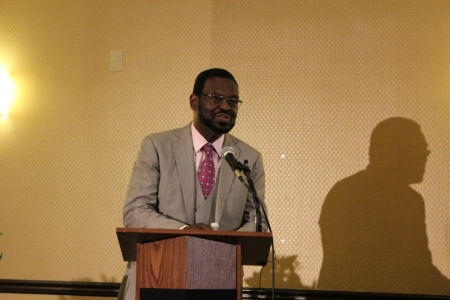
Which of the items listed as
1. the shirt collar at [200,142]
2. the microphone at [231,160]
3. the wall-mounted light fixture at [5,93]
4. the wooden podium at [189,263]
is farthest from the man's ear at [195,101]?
the wall-mounted light fixture at [5,93]

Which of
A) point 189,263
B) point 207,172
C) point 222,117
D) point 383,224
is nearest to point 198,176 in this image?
point 207,172

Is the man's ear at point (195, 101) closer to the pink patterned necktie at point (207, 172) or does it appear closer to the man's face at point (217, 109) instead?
the man's face at point (217, 109)

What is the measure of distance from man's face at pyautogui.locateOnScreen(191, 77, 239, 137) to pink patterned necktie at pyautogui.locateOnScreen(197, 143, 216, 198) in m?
0.10

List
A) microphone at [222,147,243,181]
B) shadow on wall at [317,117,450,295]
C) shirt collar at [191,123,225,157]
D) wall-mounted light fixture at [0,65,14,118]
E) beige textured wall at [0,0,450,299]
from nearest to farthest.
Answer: microphone at [222,147,243,181], shirt collar at [191,123,225,157], shadow on wall at [317,117,450,295], beige textured wall at [0,0,450,299], wall-mounted light fixture at [0,65,14,118]

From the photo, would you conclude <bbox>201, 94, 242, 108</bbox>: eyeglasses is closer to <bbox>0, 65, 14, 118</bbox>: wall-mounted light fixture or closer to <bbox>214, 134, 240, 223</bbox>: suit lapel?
<bbox>214, 134, 240, 223</bbox>: suit lapel

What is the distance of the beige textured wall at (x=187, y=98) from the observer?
407 cm

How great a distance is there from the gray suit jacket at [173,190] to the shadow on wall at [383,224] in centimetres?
121

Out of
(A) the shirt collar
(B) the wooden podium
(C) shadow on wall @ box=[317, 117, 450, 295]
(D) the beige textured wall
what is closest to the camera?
(B) the wooden podium

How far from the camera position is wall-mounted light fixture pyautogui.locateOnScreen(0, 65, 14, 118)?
4410 mm

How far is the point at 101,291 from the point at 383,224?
1994 mm

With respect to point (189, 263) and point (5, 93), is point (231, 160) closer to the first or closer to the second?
point (189, 263)

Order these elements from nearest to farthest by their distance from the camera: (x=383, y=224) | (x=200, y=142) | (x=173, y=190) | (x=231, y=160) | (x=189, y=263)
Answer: (x=189, y=263), (x=231, y=160), (x=173, y=190), (x=200, y=142), (x=383, y=224)

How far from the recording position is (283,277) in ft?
13.2

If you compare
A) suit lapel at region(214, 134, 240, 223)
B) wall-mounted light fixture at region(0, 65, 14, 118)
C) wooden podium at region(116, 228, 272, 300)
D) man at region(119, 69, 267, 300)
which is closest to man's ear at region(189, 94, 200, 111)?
man at region(119, 69, 267, 300)
